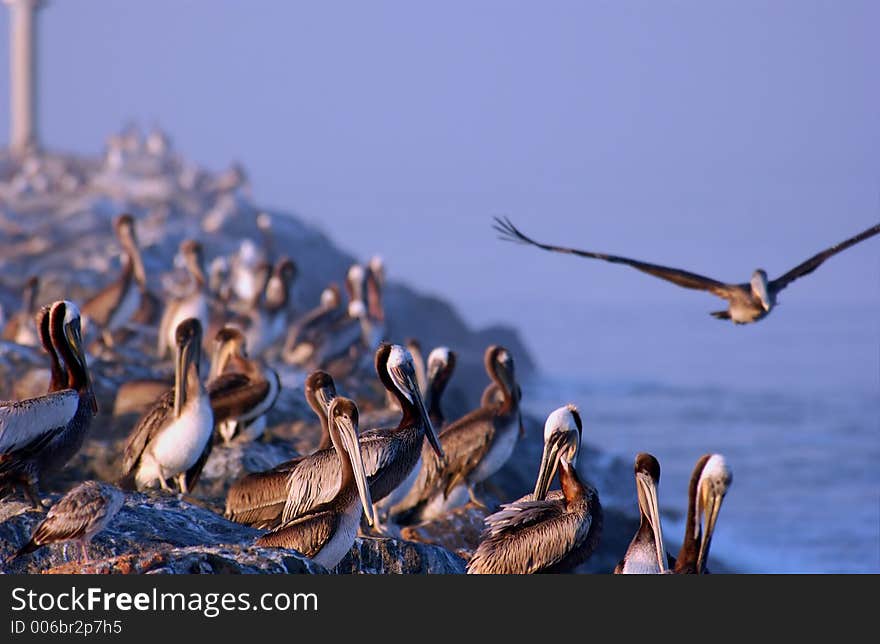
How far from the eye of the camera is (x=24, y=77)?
208ft

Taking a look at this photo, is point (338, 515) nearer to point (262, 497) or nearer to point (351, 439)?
point (351, 439)

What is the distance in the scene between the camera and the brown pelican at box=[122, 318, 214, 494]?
967cm


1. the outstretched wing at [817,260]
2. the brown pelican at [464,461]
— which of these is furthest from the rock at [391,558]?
the outstretched wing at [817,260]

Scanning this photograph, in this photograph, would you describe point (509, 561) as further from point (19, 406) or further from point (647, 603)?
point (19, 406)

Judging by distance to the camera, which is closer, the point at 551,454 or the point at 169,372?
the point at 551,454

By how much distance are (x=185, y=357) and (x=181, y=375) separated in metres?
0.24

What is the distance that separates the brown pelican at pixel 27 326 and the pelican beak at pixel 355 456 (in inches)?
396

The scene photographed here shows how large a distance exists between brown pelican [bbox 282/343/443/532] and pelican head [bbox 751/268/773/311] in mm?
3121

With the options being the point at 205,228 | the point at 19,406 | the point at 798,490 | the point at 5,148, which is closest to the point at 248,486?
the point at 19,406

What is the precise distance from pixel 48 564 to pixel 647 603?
2.83 metres

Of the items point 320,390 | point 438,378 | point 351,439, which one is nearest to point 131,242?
point 438,378

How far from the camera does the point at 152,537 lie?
8.16 m

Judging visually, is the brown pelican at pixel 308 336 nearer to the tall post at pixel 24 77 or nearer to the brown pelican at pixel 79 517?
the brown pelican at pixel 79 517

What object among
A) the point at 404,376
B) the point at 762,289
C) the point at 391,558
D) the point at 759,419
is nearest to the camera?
the point at 391,558
